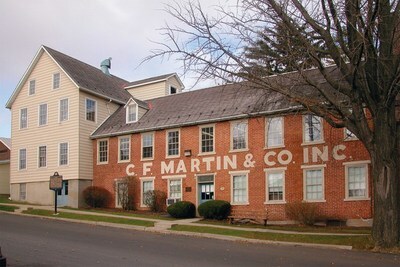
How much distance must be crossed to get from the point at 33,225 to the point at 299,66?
13.7 m

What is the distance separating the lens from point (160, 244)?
658 inches

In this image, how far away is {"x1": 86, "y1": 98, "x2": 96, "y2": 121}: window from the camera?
3309 cm

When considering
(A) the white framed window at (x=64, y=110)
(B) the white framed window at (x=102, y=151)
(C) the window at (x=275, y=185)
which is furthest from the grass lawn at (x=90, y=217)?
(A) the white framed window at (x=64, y=110)

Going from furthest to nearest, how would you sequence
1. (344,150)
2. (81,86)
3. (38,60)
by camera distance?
(38,60) < (81,86) < (344,150)

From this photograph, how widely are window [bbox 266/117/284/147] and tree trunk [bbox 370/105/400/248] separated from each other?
8862mm

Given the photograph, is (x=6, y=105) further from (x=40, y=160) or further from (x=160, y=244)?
(x=160, y=244)

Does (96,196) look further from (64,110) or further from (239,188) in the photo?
(239,188)

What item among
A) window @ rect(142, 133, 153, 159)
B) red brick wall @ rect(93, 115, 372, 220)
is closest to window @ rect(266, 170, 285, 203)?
red brick wall @ rect(93, 115, 372, 220)

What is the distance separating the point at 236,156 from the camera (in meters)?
26.5

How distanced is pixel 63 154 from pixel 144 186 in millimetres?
6637

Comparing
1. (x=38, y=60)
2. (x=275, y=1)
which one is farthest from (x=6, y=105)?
(x=275, y=1)

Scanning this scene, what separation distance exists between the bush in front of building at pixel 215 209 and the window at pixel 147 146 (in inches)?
234

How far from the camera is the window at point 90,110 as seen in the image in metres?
33.1

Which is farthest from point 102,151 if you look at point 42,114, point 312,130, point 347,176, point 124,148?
point 347,176
